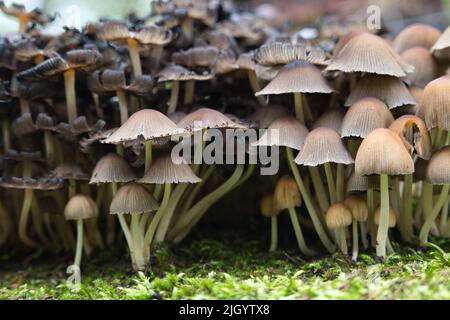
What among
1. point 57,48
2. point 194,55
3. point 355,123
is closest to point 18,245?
point 57,48

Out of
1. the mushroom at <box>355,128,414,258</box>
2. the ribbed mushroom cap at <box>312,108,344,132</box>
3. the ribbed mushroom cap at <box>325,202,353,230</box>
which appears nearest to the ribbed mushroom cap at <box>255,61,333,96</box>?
the ribbed mushroom cap at <box>312,108,344,132</box>

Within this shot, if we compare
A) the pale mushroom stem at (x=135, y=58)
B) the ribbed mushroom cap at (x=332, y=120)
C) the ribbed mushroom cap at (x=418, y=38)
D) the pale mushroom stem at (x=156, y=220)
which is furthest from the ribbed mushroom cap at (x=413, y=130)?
the pale mushroom stem at (x=135, y=58)

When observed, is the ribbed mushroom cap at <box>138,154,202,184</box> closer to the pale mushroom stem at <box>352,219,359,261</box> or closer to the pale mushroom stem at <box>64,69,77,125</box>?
the pale mushroom stem at <box>64,69,77,125</box>

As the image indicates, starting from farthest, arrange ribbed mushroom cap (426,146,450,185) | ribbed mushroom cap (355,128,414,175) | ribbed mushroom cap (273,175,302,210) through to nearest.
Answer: ribbed mushroom cap (273,175,302,210), ribbed mushroom cap (426,146,450,185), ribbed mushroom cap (355,128,414,175)
